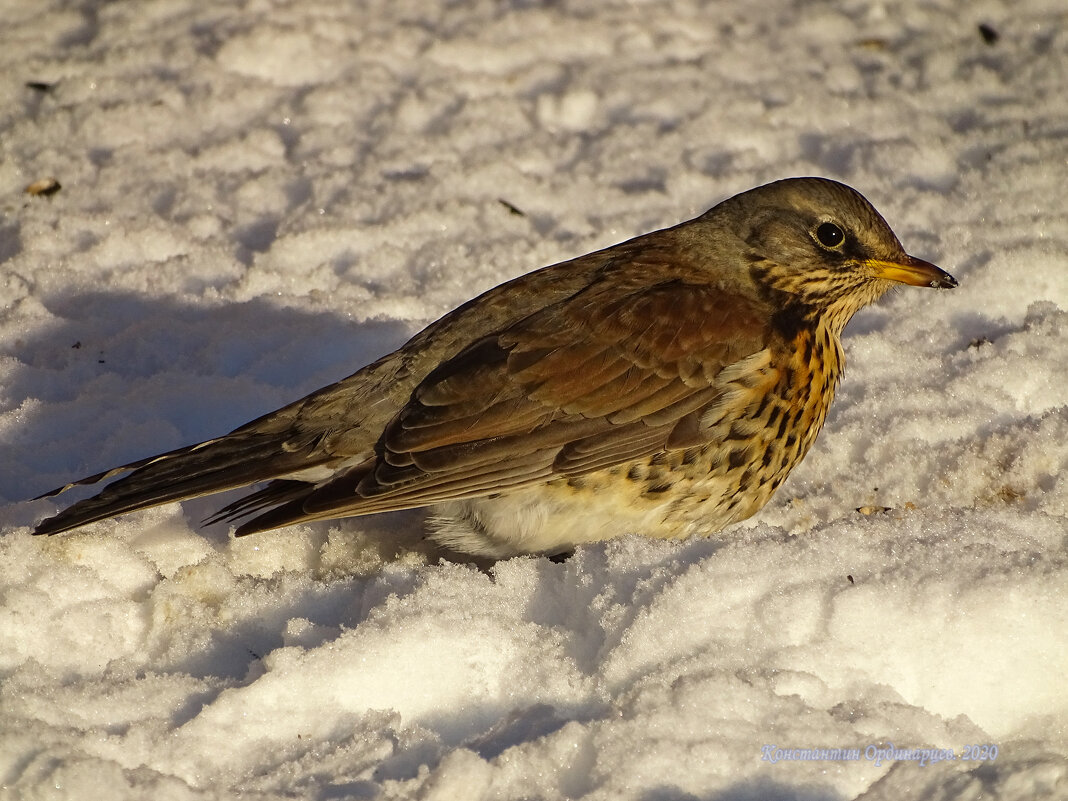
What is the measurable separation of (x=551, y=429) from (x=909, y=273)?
143cm

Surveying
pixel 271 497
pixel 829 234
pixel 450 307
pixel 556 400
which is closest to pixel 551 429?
pixel 556 400

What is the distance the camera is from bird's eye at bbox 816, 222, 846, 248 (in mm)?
4129

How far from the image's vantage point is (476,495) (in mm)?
3703

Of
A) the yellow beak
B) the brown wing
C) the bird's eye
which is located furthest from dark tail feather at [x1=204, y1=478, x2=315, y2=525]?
the yellow beak

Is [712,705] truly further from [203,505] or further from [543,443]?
[203,505]

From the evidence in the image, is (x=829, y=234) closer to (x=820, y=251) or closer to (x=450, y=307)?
(x=820, y=251)

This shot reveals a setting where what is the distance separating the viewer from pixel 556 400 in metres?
3.76

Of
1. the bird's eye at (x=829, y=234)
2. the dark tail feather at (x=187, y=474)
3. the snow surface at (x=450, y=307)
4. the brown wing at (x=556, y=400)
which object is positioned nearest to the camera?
the snow surface at (x=450, y=307)

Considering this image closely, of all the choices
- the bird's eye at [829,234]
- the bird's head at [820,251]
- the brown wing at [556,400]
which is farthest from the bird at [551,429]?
the bird's eye at [829,234]

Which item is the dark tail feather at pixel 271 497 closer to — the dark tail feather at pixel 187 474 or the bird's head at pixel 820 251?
the dark tail feather at pixel 187 474

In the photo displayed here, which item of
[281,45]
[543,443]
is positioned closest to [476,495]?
[543,443]

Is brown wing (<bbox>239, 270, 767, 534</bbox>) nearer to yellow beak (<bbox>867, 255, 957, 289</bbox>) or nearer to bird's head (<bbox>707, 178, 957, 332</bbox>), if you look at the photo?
bird's head (<bbox>707, 178, 957, 332</bbox>)

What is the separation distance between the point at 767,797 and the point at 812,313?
1905 mm

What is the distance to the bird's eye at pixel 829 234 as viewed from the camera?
4.13 m
